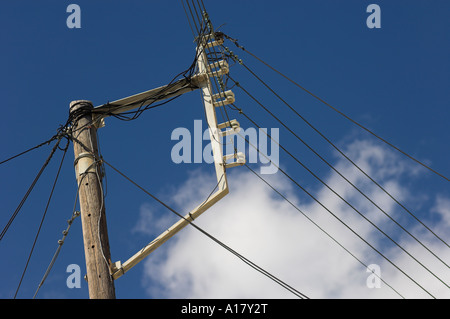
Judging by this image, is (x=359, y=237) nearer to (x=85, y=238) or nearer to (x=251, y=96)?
(x=251, y=96)

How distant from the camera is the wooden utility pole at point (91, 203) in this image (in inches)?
356

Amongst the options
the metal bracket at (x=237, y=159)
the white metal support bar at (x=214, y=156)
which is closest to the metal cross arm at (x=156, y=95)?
the white metal support bar at (x=214, y=156)

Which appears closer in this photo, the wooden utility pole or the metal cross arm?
the wooden utility pole

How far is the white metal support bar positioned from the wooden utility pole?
0.75 feet

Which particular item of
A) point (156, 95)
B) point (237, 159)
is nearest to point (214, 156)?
point (237, 159)

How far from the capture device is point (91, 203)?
378 inches

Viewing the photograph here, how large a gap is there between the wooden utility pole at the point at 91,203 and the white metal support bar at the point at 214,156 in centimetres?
23

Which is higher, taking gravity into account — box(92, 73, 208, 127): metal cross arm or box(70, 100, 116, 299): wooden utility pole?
box(92, 73, 208, 127): metal cross arm

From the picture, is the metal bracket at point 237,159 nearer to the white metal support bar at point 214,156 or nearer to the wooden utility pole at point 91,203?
the white metal support bar at point 214,156

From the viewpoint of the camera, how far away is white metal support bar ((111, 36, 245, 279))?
9469 mm

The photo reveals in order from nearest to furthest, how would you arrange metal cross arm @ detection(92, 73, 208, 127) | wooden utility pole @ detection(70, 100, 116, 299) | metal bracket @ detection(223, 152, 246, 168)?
wooden utility pole @ detection(70, 100, 116, 299), metal bracket @ detection(223, 152, 246, 168), metal cross arm @ detection(92, 73, 208, 127)

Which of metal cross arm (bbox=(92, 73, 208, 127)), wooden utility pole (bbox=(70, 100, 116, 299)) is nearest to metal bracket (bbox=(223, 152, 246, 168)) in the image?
metal cross arm (bbox=(92, 73, 208, 127))

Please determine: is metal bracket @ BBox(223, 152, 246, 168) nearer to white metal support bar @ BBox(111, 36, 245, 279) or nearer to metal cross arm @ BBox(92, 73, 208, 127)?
white metal support bar @ BBox(111, 36, 245, 279)
